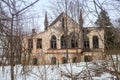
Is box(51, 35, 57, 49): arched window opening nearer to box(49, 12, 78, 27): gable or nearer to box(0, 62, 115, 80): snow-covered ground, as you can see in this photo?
box(49, 12, 78, 27): gable

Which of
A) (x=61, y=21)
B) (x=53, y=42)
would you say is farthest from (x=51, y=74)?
(x=53, y=42)

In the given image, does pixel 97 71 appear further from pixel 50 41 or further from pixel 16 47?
pixel 50 41

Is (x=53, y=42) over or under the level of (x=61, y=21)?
under

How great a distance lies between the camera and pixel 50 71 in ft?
34.2

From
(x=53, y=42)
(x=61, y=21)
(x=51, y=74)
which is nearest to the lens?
(x=51, y=74)

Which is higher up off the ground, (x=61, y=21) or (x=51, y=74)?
(x=61, y=21)

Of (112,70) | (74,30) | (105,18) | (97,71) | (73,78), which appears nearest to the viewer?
(105,18)

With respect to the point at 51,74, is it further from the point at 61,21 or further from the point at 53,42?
the point at 53,42

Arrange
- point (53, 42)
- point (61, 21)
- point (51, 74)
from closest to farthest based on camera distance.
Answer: point (51, 74)
point (61, 21)
point (53, 42)

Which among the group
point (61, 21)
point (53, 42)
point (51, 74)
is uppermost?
point (61, 21)

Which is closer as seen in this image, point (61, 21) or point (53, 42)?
point (61, 21)

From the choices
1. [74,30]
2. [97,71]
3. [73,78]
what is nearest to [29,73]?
[73,78]

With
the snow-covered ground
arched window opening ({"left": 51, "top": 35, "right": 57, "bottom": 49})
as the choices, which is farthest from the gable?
the snow-covered ground

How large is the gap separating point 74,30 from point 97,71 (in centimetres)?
1985
